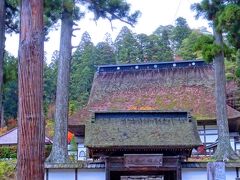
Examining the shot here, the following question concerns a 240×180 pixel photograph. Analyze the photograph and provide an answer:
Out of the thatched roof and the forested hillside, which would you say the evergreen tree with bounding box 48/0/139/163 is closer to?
the thatched roof

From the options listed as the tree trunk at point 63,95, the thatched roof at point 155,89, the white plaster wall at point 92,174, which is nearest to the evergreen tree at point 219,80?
the white plaster wall at point 92,174

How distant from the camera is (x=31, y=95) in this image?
3604 mm

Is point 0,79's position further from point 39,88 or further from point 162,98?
point 162,98

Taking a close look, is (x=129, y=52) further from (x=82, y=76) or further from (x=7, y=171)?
(x=7, y=171)

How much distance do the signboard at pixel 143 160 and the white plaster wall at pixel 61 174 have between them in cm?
174

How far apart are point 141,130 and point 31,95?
759 cm

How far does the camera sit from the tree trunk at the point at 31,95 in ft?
11.2

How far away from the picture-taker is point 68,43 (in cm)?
1337

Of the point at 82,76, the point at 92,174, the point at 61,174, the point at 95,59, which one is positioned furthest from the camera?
the point at 95,59

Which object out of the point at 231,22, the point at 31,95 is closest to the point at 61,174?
the point at 231,22

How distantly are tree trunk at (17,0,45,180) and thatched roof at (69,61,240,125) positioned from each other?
16.1 meters

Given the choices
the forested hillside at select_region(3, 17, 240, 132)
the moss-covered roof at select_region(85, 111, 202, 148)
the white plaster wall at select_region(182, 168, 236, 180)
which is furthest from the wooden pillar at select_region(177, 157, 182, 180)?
the forested hillside at select_region(3, 17, 240, 132)

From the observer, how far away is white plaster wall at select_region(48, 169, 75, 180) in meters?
11.1

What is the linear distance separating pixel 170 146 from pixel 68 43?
5.50 meters
